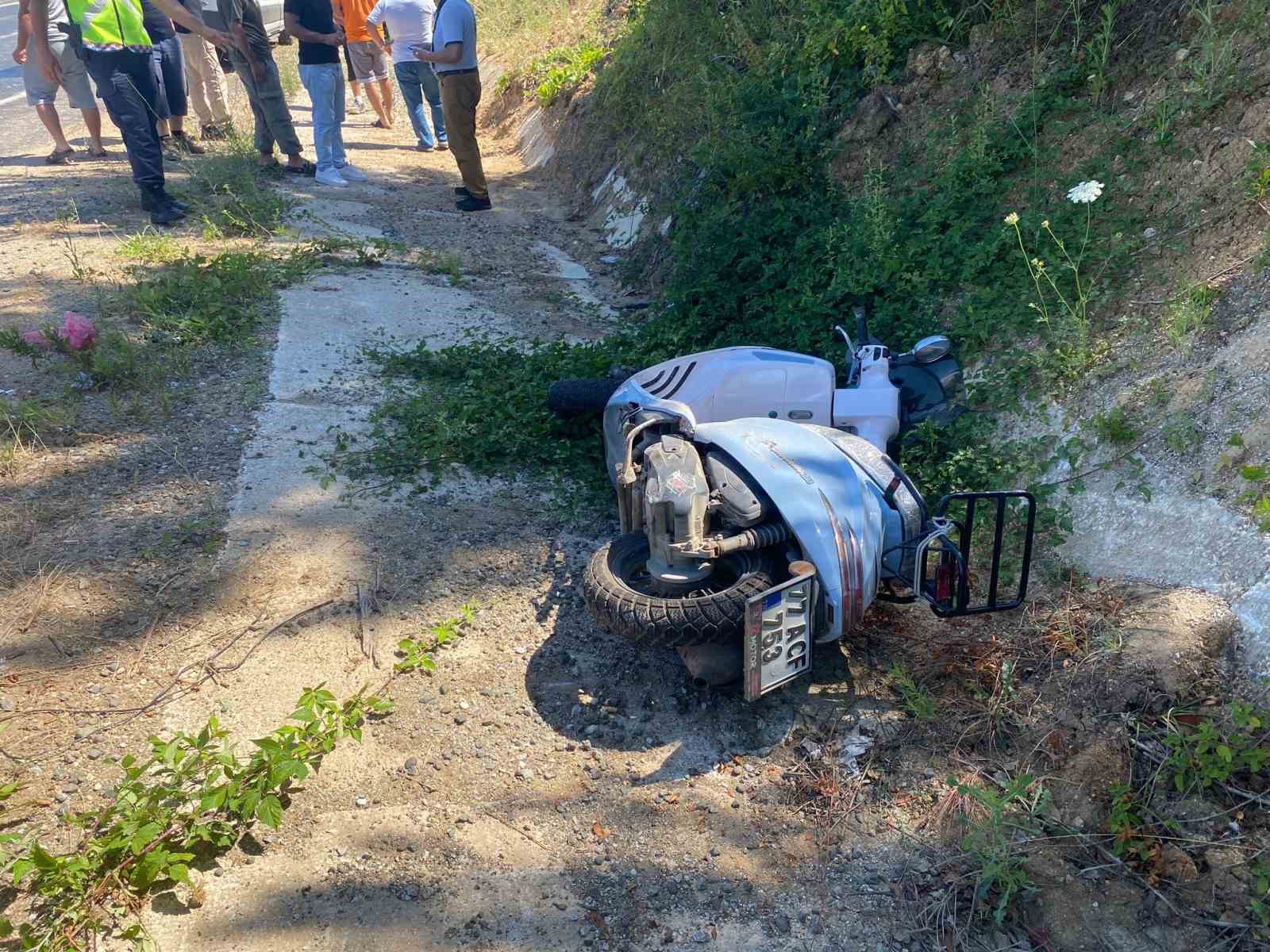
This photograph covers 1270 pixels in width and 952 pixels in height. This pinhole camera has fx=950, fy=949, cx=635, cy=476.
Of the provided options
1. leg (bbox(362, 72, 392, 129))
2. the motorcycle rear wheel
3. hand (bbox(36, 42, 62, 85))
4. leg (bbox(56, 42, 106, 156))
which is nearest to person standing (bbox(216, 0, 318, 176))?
leg (bbox(56, 42, 106, 156))

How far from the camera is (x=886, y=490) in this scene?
3723 mm

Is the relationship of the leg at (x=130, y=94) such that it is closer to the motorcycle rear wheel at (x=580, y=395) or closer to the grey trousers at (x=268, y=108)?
the grey trousers at (x=268, y=108)

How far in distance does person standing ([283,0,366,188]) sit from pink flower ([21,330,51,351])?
4.50 m

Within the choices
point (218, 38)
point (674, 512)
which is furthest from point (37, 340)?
point (218, 38)

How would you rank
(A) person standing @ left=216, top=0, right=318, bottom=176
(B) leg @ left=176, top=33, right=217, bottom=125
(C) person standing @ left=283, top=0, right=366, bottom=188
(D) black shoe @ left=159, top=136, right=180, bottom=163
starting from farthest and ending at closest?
(B) leg @ left=176, top=33, right=217, bottom=125
(D) black shoe @ left=159, top=136, right=180, bottom=163
(C) person standing @ left=283, top=0, right=366, bottom=188
(A) person standing @ left=216, top=0, right=318, bottom=176

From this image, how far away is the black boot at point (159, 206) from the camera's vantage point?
26.4ft

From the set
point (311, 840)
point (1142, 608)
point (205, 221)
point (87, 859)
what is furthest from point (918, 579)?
point (205, 221)

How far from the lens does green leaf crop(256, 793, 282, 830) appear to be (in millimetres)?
2848

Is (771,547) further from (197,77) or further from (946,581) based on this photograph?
(197,77)

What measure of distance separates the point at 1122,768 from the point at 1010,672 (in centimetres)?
48

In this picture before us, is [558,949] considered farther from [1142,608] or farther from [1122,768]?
[1142,608]

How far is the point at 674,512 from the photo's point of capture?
136 inches

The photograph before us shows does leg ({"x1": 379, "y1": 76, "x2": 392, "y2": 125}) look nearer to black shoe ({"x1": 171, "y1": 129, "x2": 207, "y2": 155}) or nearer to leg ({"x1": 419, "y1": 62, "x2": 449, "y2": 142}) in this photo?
leg ({"x1": 419, "y1": 62, "x2": 449, "y2": 142})

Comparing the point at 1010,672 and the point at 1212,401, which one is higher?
the point at 1212,401
